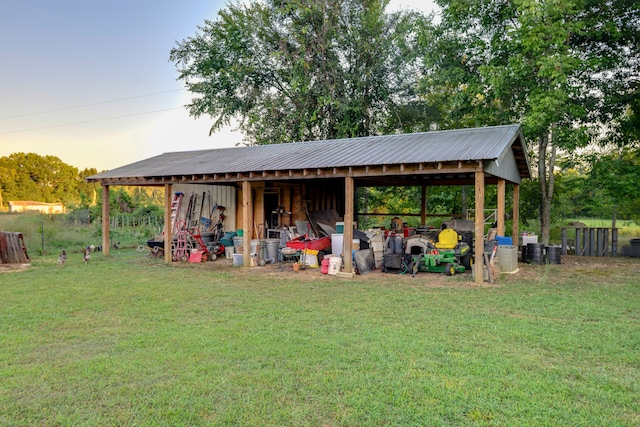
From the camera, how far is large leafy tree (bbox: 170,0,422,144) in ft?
60.8

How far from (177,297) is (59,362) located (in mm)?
2872

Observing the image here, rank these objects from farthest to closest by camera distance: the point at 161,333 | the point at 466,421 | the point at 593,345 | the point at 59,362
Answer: the point at 161,333 → the point at 593,345 → the point at 59,362 → the point at 466,421

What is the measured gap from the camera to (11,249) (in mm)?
10484

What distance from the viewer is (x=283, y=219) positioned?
41.6ft

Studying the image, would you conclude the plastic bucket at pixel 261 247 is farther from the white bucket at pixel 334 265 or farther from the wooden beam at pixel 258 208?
the white bucket at pixel 334 265

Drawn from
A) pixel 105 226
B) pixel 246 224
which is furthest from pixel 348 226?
pixel 105 226

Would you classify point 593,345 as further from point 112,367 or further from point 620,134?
point 620,134

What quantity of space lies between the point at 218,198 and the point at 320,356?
10161mm

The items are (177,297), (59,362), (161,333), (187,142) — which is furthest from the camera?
(187,142)

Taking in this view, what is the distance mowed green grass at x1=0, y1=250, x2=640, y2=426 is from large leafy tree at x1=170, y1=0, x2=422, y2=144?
524 inches

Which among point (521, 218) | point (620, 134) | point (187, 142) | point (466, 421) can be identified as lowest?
point (466, 421)

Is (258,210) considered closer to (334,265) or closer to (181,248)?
(181,248)

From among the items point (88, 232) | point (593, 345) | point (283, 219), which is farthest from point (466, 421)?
point (88, 232)

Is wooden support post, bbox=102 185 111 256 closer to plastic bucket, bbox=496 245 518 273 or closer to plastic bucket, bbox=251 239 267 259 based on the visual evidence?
plastic bucket, bbox=251 239 267 259
